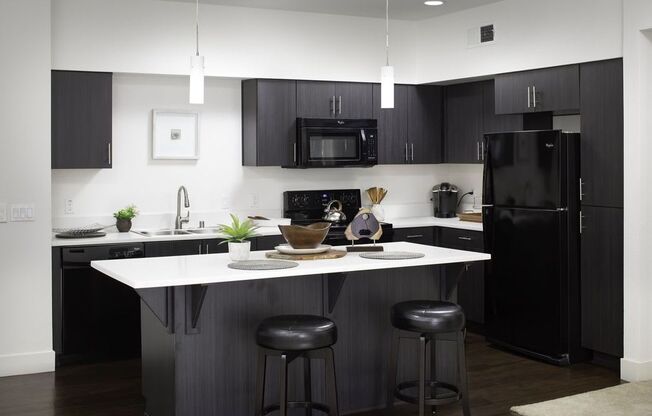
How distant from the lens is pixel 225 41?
6352 mm

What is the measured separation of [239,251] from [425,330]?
1022 mm

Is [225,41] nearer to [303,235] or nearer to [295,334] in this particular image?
[303,235]

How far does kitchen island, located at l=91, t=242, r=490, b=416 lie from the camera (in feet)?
12.5

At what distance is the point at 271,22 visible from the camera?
6.52 m

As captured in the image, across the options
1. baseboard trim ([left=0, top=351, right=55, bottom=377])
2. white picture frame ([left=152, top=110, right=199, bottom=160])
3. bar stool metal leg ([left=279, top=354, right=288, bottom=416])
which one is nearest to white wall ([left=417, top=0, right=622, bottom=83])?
white picture frame ([left=152, top=110, right=199, bottom=160])

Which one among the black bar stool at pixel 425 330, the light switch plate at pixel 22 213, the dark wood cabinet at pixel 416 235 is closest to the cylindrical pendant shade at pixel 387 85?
the black bar stool at pixel 425 330

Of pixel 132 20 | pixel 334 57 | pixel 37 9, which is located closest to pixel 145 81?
pixel 132 20

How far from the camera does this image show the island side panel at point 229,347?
154 inches

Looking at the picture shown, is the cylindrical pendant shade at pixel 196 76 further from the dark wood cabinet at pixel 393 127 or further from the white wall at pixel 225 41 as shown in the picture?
the dark wood cabinet at pixel 393 127

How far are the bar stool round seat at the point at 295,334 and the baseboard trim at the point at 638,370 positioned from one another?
2.43 m

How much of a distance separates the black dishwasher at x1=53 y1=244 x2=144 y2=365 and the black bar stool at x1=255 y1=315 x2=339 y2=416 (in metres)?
2.13

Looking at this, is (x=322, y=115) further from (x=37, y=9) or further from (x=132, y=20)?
(x=37, y=9)

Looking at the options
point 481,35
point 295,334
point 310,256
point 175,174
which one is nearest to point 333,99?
point 481,35

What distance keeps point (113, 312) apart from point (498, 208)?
2.87 m
